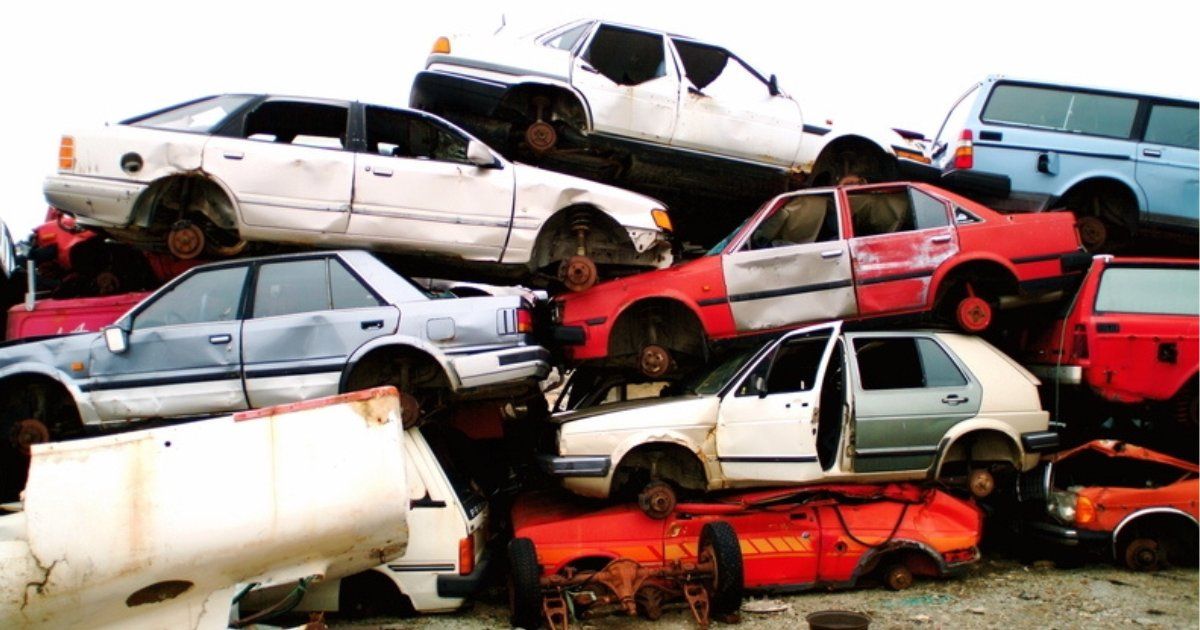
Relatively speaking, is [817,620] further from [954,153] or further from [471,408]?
[954,153]

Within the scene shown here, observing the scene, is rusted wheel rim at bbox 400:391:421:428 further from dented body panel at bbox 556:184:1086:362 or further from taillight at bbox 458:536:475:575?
dented body panel at bbox 556:184:1086:362

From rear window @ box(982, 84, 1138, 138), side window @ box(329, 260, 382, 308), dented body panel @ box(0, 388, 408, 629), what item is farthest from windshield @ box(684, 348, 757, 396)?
rear window @ box(982, 84, 1138, 138)

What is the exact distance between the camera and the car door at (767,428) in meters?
6.18

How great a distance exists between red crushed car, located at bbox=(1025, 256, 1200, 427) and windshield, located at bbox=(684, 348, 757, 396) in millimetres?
2583

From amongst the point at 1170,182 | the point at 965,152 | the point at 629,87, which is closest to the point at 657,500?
the point at 629,87

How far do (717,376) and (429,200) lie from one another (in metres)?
2.56

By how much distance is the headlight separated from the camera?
6.46 meters

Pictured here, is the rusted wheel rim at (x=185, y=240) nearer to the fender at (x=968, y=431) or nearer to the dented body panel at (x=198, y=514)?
the dented body panel at (x=198, y=514)

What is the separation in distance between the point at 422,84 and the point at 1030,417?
214 inches

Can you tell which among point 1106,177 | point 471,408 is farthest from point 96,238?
point 1106,177

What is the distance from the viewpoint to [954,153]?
27.7ft

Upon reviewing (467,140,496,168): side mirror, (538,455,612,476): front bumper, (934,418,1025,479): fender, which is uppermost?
(467,140,496,168): side mirror

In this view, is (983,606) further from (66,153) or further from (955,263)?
(66,153)

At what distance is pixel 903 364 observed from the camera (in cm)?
651
